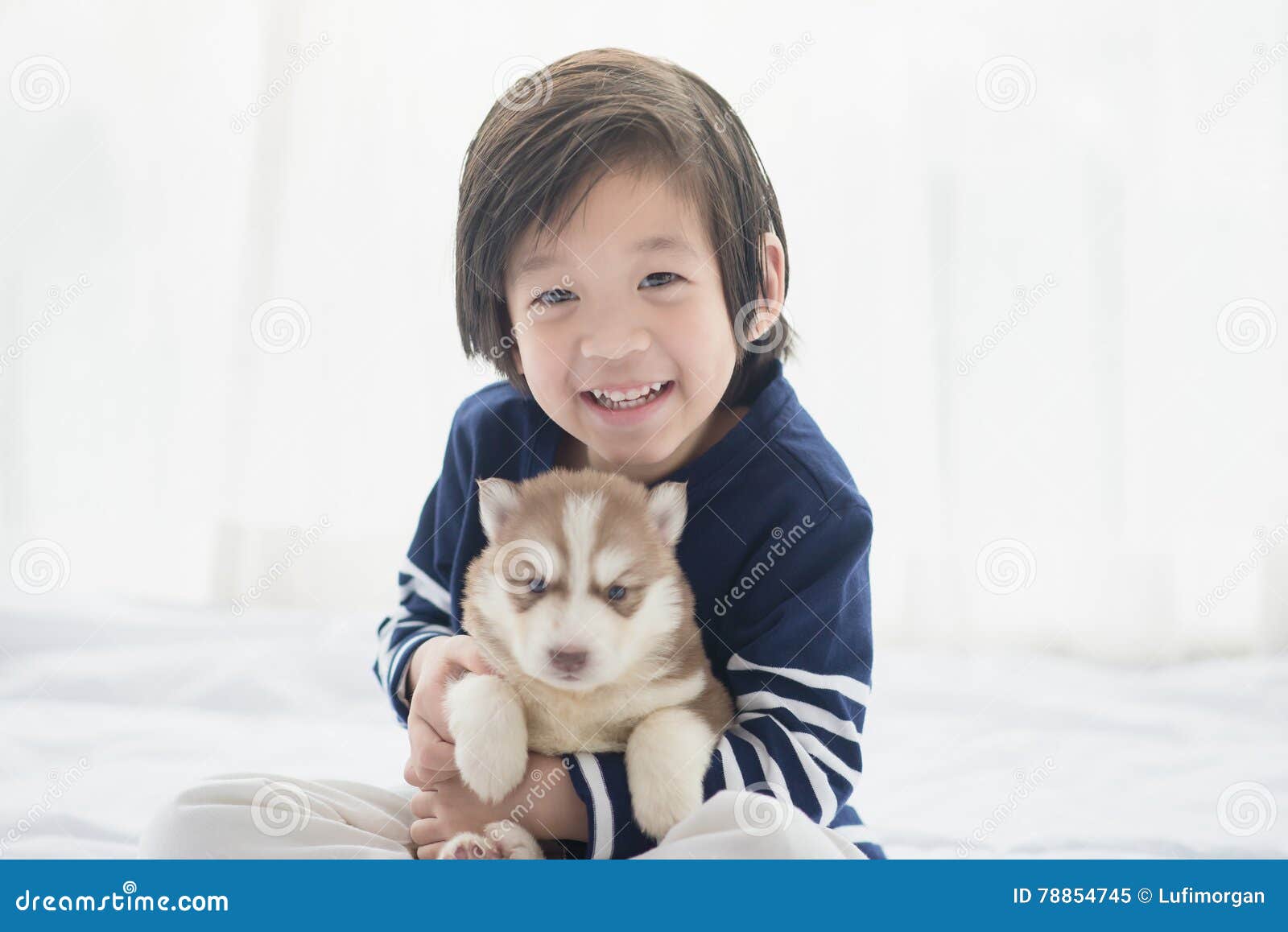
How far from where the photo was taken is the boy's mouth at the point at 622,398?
1.43 metres

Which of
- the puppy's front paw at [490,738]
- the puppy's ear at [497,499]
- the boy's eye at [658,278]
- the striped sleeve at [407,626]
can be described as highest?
the boy's eye at [658,278]

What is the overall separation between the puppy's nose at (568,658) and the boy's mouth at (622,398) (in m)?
0.36

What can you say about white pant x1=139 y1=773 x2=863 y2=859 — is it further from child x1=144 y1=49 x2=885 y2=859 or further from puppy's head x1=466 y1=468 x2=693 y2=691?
puppy's head x1=466 y1=468 x2=693 y2=691

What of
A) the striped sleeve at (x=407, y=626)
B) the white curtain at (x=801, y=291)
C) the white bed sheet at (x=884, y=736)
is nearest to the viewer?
the striped sleeve at (x=407, y=626)

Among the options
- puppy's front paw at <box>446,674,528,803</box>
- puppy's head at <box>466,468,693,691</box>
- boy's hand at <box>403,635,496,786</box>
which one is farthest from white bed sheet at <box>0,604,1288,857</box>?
puppy's head at <box>466,468,693,691</box>

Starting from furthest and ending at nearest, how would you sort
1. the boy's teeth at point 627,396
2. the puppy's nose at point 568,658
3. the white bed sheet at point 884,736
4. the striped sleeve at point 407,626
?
the white bed sheet at point 884,736 < the striped sleeve at point 407,626 < the boy's teeth at point 627,396 < the puppy's nose at point 568,658

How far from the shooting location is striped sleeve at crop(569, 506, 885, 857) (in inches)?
51.3

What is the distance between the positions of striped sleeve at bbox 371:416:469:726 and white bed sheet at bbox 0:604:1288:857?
0.31m

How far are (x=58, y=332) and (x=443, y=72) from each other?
1.25m

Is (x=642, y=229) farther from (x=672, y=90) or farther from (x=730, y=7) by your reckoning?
(x=730, y=7)

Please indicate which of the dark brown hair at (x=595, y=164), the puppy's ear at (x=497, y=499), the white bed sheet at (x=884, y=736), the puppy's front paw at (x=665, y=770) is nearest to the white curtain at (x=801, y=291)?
the white bed sheet at (x=884, y=736)

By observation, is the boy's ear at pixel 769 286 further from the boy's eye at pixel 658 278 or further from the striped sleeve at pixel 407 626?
the striped sleeve at pixel 407 626

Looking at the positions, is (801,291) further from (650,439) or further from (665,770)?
(665,770)

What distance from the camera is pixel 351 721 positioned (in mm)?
2346
